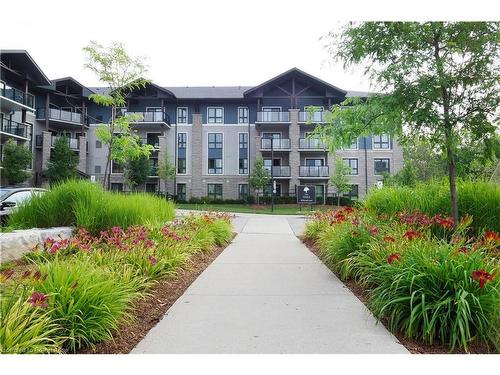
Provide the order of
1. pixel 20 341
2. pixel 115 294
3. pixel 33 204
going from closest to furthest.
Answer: pixel 20 341
pixel 115 294
pixel 33 204

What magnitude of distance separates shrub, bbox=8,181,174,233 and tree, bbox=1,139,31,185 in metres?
21.6

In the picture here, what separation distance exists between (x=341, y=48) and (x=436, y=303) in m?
Answer: 4.36

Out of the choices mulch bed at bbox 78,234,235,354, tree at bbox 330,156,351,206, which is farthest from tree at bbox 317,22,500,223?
tree at bbox 330,156,351,206

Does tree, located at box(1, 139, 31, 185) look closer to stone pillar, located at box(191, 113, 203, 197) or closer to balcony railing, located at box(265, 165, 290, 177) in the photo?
stone pillar, located at box(191, 113, 203, 197)

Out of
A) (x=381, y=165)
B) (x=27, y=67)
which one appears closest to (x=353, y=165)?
(x=381, y=165)

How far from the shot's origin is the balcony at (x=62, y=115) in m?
32.8

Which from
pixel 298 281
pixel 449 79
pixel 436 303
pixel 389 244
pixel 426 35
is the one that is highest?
pixel 426 35

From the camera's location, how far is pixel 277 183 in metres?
36.1

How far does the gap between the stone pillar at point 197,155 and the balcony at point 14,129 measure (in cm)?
1543

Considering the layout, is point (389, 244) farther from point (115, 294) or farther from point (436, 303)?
point (115, 294)

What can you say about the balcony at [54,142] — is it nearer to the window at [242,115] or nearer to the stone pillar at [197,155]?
the stone pillar at [197,155]

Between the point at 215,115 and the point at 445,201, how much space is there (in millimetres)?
32858

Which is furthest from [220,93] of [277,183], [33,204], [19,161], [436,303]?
[436,303]

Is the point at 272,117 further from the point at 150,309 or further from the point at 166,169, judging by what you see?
the point at 150,309
